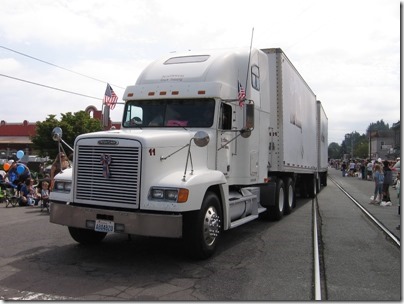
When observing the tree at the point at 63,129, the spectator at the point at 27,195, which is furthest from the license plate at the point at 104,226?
the tree at the point at 63,129

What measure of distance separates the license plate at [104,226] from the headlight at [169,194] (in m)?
0.71

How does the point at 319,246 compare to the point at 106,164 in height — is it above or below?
below

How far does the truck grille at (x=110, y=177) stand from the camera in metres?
6.07

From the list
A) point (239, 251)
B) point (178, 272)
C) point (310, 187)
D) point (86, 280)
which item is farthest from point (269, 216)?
point (310, 187)

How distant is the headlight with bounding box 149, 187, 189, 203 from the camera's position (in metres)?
5.81

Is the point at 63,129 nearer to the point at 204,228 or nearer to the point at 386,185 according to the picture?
the point at 386,185

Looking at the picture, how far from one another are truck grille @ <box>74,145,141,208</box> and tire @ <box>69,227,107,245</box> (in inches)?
33.3

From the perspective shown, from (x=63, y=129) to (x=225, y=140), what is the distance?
3436 centimetres

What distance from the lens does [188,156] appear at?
6.35 meters

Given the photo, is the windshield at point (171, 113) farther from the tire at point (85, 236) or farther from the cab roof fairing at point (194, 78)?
the tire at point (85, 236)

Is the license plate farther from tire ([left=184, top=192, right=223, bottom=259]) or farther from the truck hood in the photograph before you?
the truck hood

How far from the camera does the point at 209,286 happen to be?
17.2 ft

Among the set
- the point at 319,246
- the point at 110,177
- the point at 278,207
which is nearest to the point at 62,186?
the point at 110,177

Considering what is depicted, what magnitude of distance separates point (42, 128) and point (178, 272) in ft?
121
